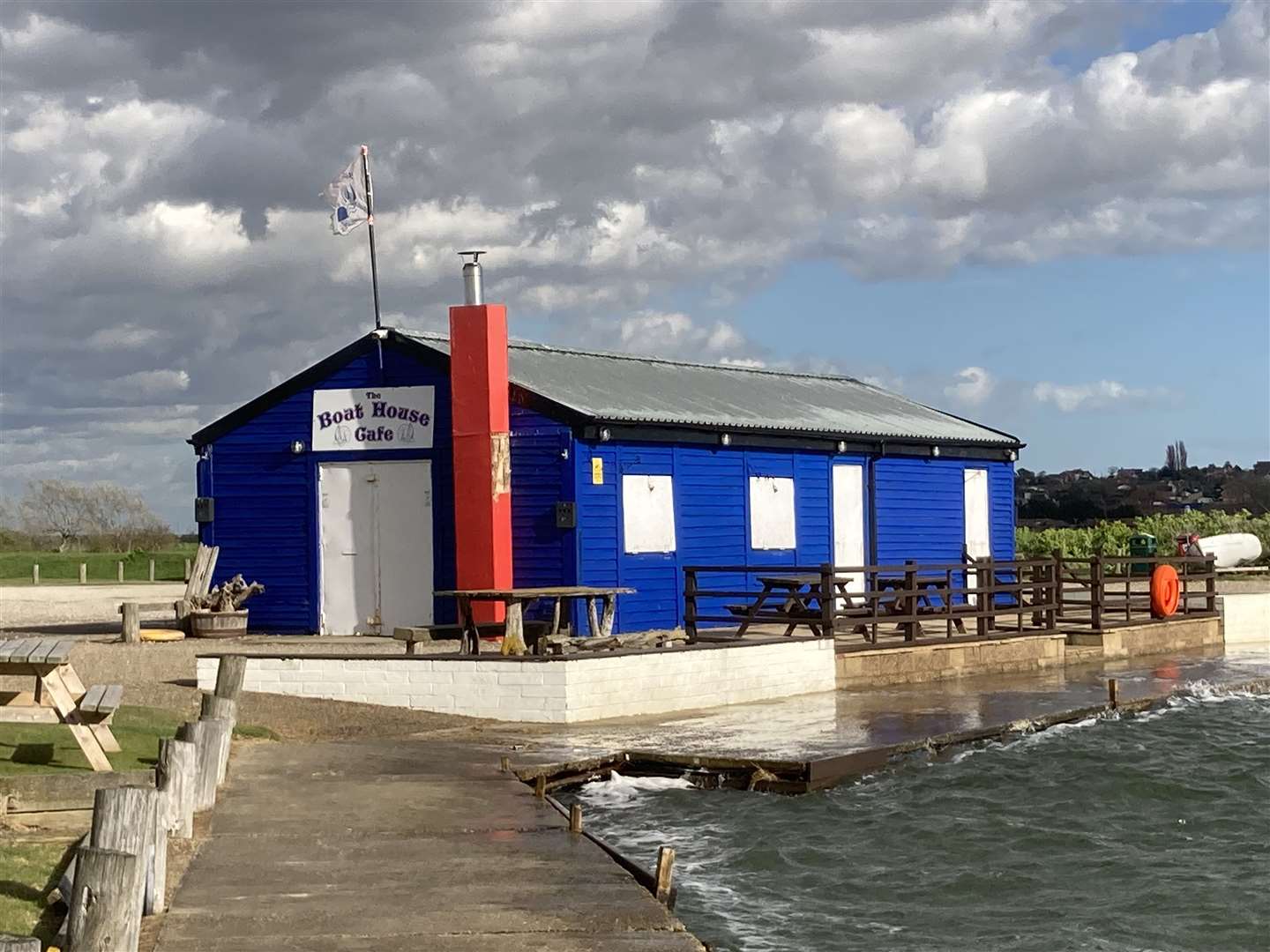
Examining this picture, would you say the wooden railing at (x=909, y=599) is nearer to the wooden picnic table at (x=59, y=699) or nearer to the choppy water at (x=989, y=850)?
the choppy water at (x=989, y=850)

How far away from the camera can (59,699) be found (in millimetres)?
10562

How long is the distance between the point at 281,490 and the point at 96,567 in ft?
130

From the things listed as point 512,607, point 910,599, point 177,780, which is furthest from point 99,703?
point 910,599

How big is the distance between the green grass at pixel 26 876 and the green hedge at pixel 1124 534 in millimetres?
35635

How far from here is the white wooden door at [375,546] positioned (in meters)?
21.5

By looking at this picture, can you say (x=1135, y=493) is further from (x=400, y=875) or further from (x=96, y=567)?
(x=400, y=875)

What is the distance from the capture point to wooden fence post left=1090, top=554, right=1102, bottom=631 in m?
22.9

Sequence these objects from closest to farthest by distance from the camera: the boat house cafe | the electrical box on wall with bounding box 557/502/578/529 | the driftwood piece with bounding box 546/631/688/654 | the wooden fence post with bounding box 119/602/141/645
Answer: the driftwood piece with bounding box 546/631/688/654 → the electrical box on wall with bounding box 557/502/578/529 → the boat house cafe → the wooden fence post with bounding box 119/602/141/645

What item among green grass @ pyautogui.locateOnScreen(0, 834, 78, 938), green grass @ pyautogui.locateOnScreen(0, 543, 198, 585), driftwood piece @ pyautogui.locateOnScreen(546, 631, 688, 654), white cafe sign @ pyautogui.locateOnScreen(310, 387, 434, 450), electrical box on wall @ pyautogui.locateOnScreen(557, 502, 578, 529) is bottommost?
green grass @ pyautogui.locateOnScreen(0, 834, 78, 938)

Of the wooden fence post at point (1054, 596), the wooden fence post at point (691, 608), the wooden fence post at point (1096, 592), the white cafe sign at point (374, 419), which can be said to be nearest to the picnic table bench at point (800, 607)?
the wooden fence post at point (691, 608)

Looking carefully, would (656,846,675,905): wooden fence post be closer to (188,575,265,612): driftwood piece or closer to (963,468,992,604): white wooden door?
(188,575,265,612): driftwood piece

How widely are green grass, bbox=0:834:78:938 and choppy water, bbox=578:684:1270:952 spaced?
11.1 feet

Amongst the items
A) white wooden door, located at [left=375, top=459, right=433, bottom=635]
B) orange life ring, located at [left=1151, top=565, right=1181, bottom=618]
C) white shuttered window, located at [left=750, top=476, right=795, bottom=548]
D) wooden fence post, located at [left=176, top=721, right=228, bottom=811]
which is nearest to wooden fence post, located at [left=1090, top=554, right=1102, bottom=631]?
orange life ring, located at [left=1151, top=565, right=1181, bottom=618]

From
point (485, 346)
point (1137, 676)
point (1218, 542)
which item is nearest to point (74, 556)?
point (1218, 542)
